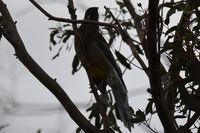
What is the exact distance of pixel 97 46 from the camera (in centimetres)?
300

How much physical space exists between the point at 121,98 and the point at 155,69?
3.50ft

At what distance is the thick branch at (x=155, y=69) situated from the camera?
53.0 inches

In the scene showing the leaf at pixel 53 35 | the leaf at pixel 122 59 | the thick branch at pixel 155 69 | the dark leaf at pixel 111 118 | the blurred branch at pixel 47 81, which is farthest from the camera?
the leaf at pixel 53 35

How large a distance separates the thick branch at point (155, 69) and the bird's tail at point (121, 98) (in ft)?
1.57

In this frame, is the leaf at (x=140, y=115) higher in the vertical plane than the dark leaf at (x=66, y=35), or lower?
lower

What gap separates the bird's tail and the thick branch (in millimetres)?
478

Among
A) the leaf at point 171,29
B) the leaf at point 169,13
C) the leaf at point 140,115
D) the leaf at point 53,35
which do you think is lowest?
the leaf at point 140,115

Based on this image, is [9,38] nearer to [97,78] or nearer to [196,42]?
[196,42]

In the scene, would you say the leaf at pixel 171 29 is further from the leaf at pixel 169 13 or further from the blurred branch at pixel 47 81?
the blurred branch at pixel 47 81

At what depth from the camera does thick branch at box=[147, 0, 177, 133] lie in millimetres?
1346

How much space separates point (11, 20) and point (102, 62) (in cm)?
→ 130

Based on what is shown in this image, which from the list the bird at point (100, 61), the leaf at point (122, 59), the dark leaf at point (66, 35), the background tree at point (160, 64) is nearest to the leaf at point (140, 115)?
the background tree at point (160, 64)

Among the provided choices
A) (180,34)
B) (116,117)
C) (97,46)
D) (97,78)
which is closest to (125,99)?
(116,117)

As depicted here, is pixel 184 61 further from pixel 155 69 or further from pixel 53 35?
pixel 53 35
